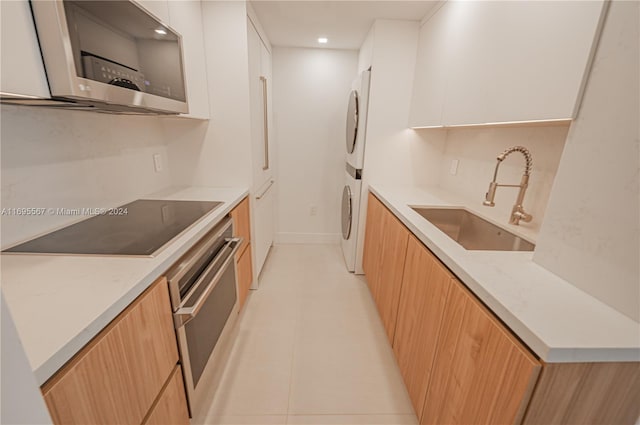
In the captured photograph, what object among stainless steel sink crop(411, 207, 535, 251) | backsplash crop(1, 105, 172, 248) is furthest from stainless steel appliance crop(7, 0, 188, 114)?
stainless steel sink crop(411, 207, 535, 251)

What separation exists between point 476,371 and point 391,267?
912 millimetres

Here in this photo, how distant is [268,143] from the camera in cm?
266

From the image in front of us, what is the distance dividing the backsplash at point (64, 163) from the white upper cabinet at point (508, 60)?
6.19ft

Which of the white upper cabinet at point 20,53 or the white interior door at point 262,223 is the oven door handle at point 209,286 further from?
the white upper cabinet at point 20,53

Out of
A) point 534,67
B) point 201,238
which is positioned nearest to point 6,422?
point 201,238

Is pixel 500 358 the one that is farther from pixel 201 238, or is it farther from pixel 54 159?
pixel 54 159

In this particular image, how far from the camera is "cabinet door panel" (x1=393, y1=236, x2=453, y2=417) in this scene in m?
1.09

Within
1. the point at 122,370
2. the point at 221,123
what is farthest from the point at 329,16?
the point at 122,370

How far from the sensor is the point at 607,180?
0.70 m

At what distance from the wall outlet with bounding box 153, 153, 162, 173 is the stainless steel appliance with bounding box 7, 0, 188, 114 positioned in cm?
67

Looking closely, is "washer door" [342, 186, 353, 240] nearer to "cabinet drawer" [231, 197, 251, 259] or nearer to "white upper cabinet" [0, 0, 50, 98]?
"cabinet drawer" [231, 197, 251, 259]

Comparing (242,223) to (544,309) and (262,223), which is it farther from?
(544,309)

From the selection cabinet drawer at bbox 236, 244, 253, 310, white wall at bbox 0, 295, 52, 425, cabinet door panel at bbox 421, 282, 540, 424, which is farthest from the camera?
cabinet drawer at bbox 236, 244, 253, 310

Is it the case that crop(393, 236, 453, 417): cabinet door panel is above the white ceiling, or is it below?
below
